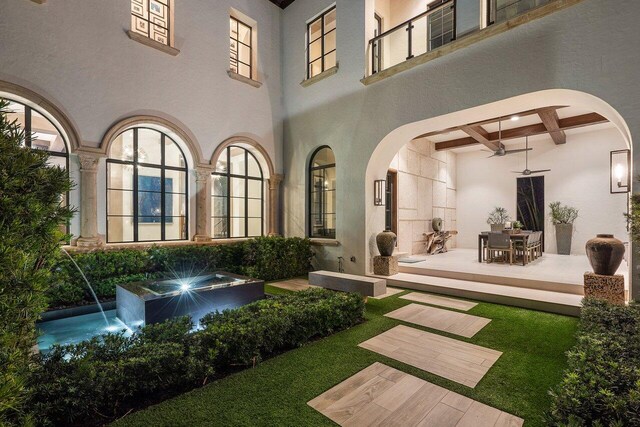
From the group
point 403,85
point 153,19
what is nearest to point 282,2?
point 153,19

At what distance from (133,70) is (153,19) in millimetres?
1442

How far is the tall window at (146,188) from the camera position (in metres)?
6.21

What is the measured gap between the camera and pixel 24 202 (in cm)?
160

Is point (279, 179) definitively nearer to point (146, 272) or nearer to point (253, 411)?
point (146, 272)

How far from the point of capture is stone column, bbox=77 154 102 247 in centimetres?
551

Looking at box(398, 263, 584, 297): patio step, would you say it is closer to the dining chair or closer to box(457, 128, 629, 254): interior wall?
the dining chair

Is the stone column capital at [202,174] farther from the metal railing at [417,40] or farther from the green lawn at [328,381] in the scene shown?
the green lawn at [328,381]

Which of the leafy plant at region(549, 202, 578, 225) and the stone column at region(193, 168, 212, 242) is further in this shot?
the leafy plant at region(549, 202, 578, 225)

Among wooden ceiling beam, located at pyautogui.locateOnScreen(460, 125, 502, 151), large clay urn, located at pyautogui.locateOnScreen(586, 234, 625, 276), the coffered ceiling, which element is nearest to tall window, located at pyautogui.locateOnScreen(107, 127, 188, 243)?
the coffered ceiling

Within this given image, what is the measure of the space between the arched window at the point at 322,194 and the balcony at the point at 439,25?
2156 mm

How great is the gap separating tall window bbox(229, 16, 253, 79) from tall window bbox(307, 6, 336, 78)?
1.64 m

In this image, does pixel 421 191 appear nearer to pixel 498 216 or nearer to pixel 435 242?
pixel 435 242

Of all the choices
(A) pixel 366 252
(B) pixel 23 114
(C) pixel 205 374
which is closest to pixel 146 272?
(B) pixel 23 114

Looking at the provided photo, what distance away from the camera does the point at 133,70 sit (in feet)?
20.0
